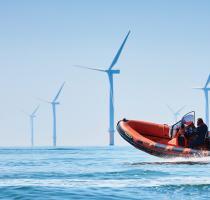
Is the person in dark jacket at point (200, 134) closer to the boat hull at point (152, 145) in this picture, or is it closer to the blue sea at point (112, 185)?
the boat hull at point (152, 145)

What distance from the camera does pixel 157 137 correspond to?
28.7 meters

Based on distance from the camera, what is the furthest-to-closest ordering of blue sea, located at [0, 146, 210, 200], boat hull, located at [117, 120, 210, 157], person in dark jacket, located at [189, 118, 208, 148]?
1. person in dark jacket, located at [189, 118, 208, 148]
2. boat hull, located at [117, 120, 210, 157]
3. blue sea, located at [0, 146, 210, 200]

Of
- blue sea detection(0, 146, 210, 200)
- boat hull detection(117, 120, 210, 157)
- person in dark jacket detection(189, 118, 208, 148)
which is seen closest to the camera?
blue sea detection(0, 146, 210, 200)

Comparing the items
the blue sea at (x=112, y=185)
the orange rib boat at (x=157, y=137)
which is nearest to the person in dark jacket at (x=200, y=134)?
the orange rib boat at (x=157, y=137)

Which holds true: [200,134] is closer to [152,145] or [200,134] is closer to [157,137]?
[152,145]

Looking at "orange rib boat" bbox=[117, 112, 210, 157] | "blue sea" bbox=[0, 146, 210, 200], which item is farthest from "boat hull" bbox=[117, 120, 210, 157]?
"blue sea" bbox=[0, 146, 210, 200]

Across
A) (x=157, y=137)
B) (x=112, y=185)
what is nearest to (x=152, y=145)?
(x=157, y=137)

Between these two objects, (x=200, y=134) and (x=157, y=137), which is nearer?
(x=200, y=134)

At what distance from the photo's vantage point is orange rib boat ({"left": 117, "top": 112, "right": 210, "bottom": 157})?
23656 millimetres

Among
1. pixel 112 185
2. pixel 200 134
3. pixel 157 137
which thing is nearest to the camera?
pixel 112 185

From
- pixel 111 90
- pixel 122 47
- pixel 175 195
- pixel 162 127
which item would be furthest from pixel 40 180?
pixel 111 90

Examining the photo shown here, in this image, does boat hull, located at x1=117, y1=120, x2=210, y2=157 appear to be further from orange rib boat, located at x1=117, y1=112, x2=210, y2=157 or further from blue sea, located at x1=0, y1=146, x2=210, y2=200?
blue sea, located at x1=0, y1=146, x2=210, y2=200

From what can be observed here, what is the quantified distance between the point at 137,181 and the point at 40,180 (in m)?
2.56

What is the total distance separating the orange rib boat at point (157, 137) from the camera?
77.6 feet
